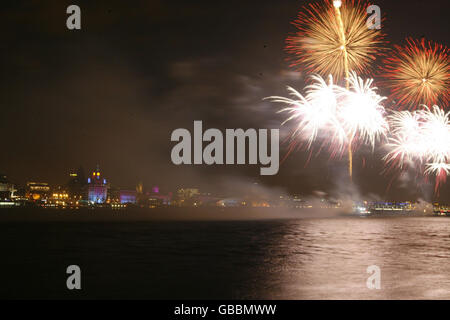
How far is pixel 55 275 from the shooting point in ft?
63.0

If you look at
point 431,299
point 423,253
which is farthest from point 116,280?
point 423,253

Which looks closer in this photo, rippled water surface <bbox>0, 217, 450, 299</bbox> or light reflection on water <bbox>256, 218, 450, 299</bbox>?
light reflection on water <bbox>256, 218, 450, 299</bbox>

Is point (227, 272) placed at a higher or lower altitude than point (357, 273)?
lower

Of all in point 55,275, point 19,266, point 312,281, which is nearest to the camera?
point 312,281

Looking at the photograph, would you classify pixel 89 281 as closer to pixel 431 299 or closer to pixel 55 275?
pixel 55 275

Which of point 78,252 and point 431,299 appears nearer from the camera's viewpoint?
point 431,299

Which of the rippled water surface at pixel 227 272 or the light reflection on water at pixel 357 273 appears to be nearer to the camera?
the light reflection on water at pixel 357 273

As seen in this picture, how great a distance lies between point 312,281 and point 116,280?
822 centimetres

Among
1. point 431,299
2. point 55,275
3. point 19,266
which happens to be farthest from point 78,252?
point 431,299

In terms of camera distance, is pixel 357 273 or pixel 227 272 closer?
pixel 357 273
